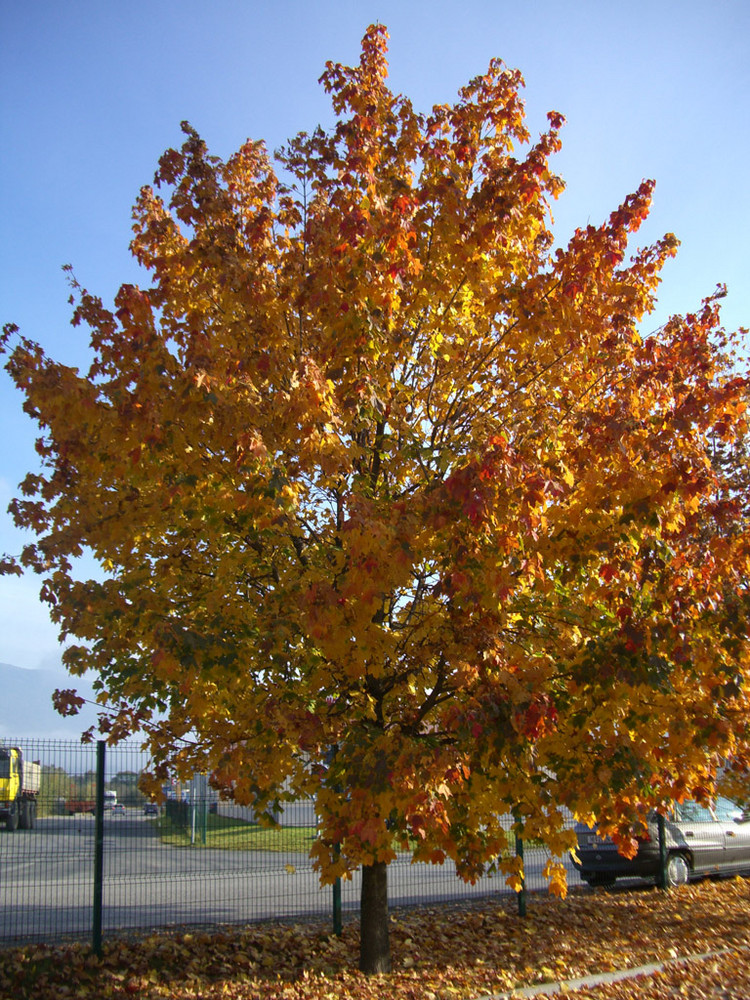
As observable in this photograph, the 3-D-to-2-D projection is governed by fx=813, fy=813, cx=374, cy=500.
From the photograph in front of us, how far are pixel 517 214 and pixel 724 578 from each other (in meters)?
3.06

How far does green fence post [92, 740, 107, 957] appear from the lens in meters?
7.67

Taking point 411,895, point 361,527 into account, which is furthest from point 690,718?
point 411,895

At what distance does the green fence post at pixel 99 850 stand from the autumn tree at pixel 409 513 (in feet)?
7.14

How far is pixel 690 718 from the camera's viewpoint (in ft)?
18.0

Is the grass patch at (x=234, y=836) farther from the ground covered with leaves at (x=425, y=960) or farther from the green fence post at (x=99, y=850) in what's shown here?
the ground covered with leaves at (x=425, y=960)

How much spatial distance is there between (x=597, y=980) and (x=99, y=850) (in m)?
4.76

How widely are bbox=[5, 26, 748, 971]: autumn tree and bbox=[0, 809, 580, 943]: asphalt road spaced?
110 inches

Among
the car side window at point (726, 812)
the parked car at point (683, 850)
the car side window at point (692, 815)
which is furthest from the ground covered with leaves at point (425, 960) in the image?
the car side window at point (726, 812)

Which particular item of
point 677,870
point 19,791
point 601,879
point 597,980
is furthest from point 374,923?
point 677,870

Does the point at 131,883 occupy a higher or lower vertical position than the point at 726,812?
higher

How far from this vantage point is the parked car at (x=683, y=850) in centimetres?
1277

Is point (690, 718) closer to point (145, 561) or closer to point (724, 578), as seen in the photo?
point (724, 578)

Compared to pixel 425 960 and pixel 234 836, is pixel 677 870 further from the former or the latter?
pixel 234 836

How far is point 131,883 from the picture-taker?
877 centimetres
